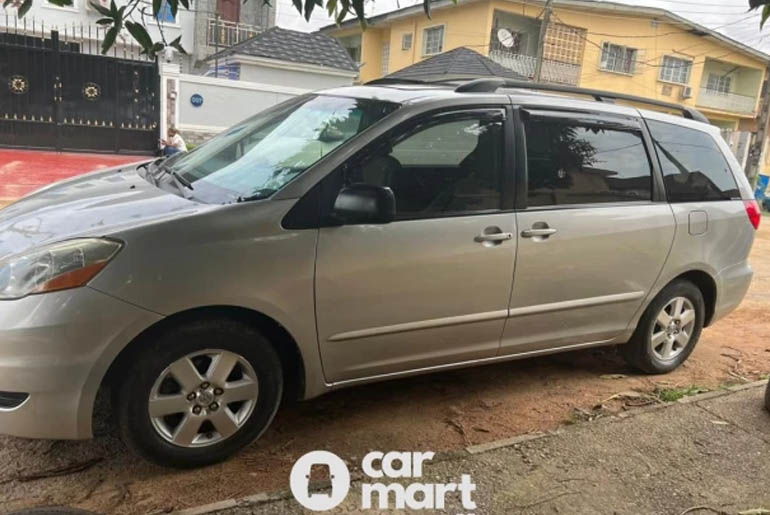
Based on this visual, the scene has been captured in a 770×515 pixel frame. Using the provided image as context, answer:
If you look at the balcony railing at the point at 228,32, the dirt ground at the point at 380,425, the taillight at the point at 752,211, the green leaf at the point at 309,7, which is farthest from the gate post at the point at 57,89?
the taillight at the point at 752,211

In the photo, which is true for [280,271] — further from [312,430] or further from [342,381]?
[312,430]

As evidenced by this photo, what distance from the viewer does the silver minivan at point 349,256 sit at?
251cm

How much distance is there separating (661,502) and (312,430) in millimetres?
1658

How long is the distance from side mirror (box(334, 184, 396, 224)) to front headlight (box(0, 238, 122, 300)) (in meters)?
0.95

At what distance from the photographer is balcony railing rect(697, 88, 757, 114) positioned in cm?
3044

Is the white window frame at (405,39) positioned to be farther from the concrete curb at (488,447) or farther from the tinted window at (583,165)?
the concrete curb at (488,447)

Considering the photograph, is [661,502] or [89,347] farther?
[661,502]

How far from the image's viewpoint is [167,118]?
598 inches

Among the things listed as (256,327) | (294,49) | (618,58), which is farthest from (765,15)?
(618,58)

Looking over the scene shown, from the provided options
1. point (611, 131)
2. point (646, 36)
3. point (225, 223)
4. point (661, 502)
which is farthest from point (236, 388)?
point (646, 36)

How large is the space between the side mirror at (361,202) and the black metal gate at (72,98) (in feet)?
44.3

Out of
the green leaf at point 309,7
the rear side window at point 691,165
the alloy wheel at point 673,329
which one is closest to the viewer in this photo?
the green leaf at point 309,7

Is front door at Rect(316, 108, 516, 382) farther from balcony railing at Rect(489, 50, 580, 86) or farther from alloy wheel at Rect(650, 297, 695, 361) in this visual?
balcony railing at Rect(489, 50, 580, 86)

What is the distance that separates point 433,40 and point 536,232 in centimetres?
2487
